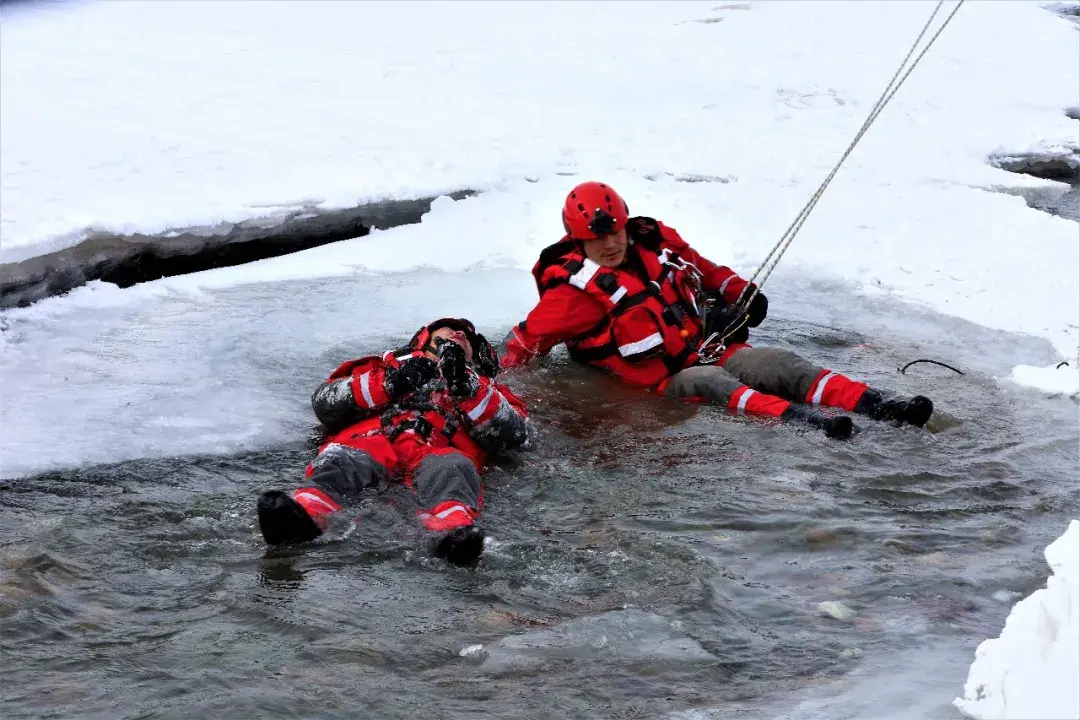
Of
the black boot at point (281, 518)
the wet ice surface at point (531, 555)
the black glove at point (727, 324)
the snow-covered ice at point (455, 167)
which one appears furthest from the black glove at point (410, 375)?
the black glove at point (727, 324)

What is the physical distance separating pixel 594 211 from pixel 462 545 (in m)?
2.77

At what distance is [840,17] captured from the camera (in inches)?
688

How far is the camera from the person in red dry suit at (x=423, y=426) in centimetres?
502

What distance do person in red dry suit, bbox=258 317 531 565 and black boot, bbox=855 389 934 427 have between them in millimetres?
1853

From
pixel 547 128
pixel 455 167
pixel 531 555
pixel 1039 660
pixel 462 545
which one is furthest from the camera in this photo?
pixel 547 128

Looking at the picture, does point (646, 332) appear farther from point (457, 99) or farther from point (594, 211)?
point (457, 99)

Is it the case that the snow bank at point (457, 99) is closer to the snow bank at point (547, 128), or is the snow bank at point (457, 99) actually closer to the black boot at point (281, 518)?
the snow bank at point (547, 128)

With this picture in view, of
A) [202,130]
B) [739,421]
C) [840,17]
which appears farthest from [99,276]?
[840,17]

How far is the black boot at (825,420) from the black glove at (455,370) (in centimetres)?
179

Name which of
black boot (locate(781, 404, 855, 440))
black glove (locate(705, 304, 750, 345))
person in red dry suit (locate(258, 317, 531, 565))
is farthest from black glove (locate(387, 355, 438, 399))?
black glove (locate(705, 304, 750, 345))

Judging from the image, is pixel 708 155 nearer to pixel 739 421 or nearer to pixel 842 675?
pixel 739 421

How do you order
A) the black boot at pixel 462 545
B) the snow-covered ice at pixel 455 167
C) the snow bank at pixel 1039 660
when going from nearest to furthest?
the snow bank at pixel 1039 660
the black boot at pixel 462 545
the snow-covered ice at pixel 455 167

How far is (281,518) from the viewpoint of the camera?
4.49 meters

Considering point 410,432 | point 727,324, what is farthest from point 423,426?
point 727,324
